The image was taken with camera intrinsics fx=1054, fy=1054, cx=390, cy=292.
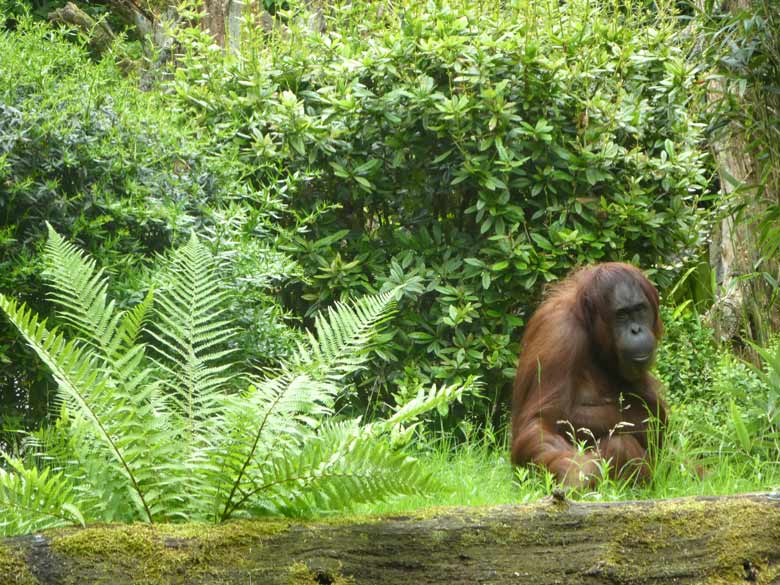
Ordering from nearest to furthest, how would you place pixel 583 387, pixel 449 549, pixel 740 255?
pixel 449 549
pixel 583 387
pixel 740 255

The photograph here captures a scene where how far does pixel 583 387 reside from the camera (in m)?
4.78

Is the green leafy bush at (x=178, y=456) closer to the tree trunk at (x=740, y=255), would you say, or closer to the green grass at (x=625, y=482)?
the green grass at (x=625, y=482)

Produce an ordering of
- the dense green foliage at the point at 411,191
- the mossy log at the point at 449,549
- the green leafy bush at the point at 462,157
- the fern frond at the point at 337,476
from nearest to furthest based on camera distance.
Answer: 1. the mossy log at the point at 449,549
2. the fern frond at the point at 337,476
3. the dense green foliage at the point at 411,191
4. the green leafy bush at the point at 462,157

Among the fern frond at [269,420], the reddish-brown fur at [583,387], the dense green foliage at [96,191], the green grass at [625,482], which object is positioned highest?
the dense green foliage at [96,191]

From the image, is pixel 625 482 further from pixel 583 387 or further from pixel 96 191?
pixel 96 191

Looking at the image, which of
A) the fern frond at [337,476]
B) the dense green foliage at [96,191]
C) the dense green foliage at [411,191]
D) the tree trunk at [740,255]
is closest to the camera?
the fern frond at [337,476]

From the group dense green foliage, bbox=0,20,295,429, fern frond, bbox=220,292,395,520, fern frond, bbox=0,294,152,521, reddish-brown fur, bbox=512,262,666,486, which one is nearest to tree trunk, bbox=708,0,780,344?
reddish-brown fur, bbox=512,262,666,486

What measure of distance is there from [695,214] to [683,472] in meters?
→ 2.39

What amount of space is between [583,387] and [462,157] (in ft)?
5.73

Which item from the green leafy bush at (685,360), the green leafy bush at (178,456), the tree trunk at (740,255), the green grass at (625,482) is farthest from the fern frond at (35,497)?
the green leafy bush at (685,360)

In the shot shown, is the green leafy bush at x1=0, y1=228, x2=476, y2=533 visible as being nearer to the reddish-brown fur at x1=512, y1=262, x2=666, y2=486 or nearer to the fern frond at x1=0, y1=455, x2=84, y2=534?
the fern frond at x1=0, y1=455, x2=84, y2=534

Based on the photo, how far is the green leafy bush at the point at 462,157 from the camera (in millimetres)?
5750

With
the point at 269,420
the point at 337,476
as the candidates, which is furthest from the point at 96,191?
the point at 337,476

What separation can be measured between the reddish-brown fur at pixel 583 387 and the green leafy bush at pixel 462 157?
853 millimetres
